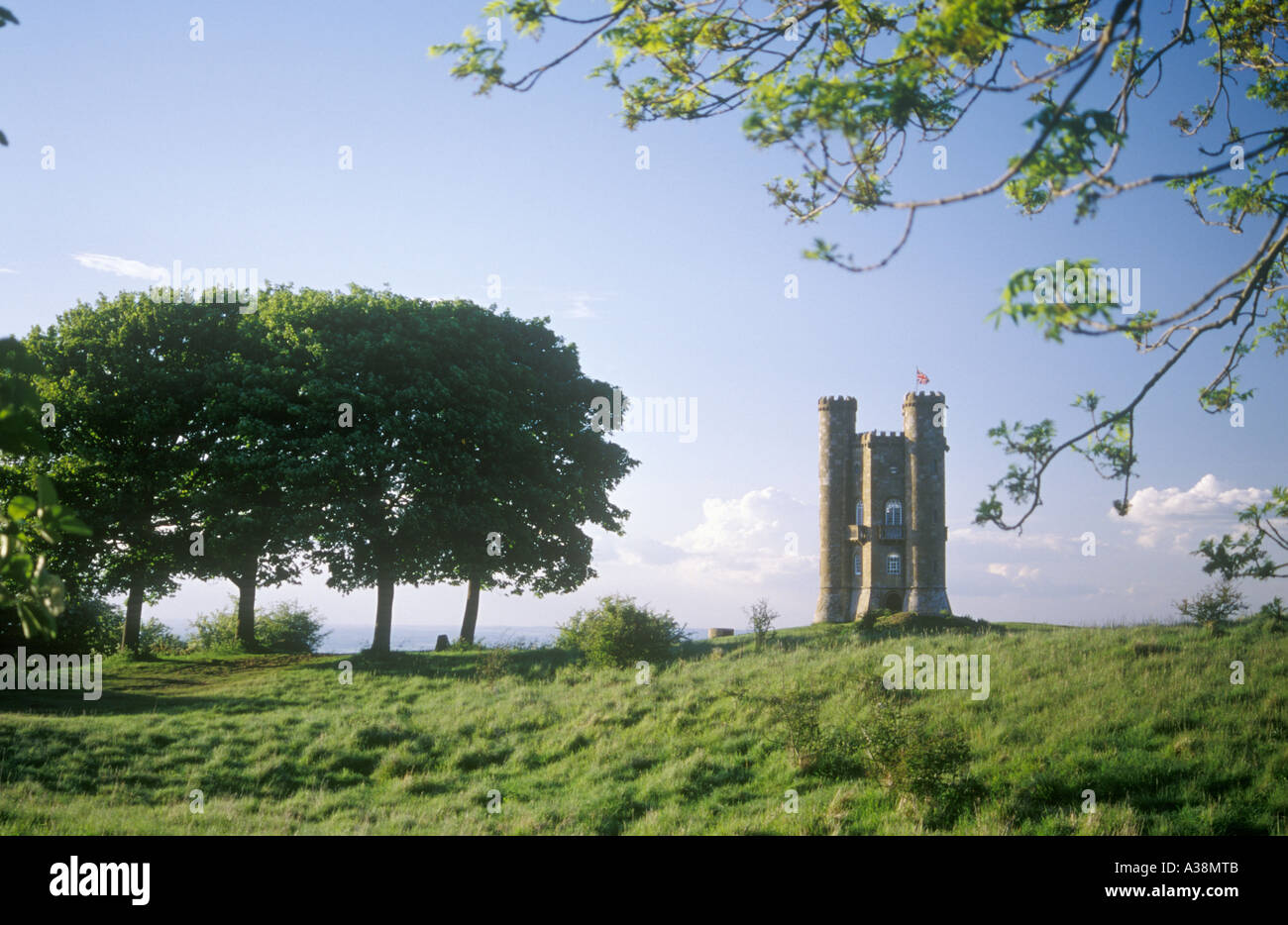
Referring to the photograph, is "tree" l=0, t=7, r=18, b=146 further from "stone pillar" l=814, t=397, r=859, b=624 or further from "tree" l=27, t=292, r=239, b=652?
"stone pillar" l=814, t=397, r=859, b=624

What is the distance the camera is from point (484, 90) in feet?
23.8

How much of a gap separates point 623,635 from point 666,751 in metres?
12.1

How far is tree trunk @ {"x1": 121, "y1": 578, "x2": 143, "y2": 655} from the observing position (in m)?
34.4

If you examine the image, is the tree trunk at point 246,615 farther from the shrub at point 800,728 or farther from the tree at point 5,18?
the tree at point 5,18

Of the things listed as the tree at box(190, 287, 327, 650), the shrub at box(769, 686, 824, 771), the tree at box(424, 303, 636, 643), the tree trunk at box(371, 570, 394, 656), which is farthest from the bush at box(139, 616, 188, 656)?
the shrub at box(769, 686, 824, 771)

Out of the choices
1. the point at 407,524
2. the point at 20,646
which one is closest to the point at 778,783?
the point at 407,524

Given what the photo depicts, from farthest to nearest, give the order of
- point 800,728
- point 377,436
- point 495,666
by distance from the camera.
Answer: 1. point 377,436
2. point 495,666
3. point 800,728

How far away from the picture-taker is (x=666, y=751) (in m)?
16.2

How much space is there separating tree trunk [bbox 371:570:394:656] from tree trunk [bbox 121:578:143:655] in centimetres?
1159

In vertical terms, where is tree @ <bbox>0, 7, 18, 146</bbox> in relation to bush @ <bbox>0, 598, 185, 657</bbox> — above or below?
above

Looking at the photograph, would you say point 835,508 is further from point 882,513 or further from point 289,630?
point 289,630

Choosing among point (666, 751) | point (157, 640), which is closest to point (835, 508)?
point (666, 751)

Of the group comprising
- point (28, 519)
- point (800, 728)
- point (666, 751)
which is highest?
point (28, 519)
